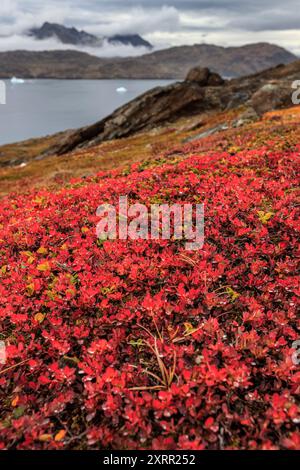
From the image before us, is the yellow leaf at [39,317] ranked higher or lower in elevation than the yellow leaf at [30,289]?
lower

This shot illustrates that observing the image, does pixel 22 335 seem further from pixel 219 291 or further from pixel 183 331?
pixel 219 291

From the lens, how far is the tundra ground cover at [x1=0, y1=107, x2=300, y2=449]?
4.59m

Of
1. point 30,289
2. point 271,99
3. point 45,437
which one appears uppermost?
point 271,99

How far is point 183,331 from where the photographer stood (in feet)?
19.5

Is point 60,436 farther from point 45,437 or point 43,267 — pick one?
point 43,267

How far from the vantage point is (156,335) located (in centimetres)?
599

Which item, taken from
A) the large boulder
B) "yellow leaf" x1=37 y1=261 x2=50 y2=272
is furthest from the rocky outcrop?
"yellow leaf" x1=37 y1=261 x2=50 y2=272

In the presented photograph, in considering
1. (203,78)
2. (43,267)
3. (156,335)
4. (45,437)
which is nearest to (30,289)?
(43,267)

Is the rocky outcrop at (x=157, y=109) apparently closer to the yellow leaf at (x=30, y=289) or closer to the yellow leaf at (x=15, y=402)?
the yellow leaf at (x=30, y=289)

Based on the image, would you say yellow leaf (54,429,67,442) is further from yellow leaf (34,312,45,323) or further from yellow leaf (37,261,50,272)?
yellow leaf (37,261,50,272)

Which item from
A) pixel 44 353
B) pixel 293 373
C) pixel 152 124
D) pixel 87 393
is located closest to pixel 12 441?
pixel 87 393

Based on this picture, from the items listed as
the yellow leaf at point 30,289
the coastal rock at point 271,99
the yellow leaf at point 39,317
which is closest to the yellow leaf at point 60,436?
the yellow leaf at point 39,317

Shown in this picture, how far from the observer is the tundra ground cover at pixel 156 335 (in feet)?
15.1

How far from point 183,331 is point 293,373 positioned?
5.62ft
